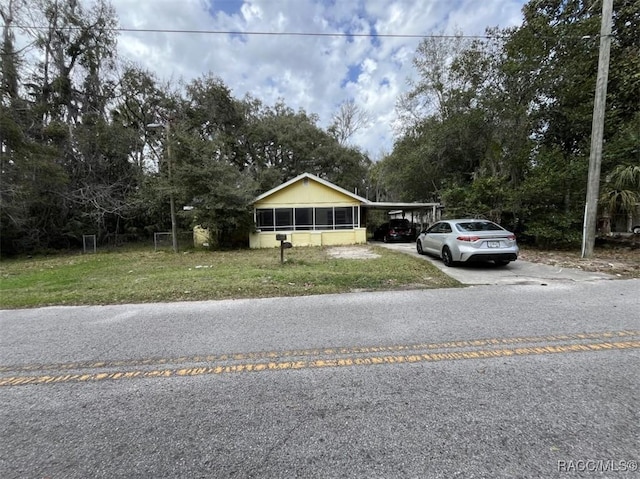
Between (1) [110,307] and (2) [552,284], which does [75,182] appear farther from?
(2) [552,284]

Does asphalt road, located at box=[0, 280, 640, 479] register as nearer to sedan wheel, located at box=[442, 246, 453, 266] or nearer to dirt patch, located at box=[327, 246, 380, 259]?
sedan wheel, located at box=[442, 246, 453, 266]

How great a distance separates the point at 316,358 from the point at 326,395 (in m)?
0.69

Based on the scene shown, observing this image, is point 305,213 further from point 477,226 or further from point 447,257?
point 477,226

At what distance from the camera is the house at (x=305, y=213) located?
17.2 metres

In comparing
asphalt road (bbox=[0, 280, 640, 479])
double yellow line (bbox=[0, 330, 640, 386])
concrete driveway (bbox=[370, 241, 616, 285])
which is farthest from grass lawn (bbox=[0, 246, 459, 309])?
double yellow line (bbox=[0, 330, 640, 386])

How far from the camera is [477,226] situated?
29.0 ft

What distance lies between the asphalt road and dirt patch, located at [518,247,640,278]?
4.41 metres

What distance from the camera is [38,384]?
292 cm

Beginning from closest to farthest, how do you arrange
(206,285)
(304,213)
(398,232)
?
1. (206,285)
2. (304,213)
3. (398,232)

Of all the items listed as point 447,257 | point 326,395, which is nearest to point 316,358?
point 326,395

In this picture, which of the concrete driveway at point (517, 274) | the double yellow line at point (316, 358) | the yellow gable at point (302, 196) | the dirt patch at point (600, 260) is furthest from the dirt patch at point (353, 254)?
the double yellow line at point (316, 358)

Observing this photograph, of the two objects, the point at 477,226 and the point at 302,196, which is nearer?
the point at 477,226

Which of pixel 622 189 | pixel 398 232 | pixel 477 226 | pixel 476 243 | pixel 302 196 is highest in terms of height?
pixel 302 196

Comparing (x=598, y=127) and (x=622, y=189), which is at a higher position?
(x=598, y=127)
